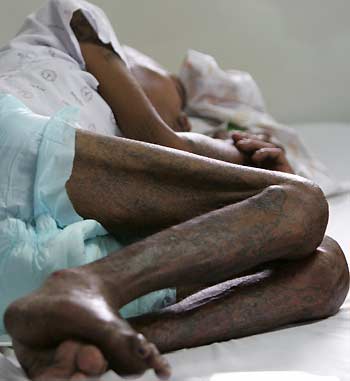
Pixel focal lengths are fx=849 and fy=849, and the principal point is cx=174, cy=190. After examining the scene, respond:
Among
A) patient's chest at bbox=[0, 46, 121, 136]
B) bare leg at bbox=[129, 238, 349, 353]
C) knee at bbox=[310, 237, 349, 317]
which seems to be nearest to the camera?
bare leg at bbox=[129, 238, 349, 353]

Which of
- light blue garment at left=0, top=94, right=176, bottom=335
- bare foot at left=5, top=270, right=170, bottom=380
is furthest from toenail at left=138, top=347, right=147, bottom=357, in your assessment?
light blue garment at left=0, top=94, right=176, bottom=335

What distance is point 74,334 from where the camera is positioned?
3.14ft

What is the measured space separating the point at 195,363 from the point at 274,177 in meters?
0.31

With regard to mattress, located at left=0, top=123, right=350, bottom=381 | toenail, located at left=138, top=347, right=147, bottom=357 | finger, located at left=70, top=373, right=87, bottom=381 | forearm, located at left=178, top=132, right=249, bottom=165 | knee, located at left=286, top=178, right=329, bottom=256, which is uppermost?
knee, located at left=286, top=178, right=329, bottom=256

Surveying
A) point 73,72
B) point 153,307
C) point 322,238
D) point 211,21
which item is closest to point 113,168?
point 153,307

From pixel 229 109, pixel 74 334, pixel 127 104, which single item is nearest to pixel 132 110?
pixel 127 104

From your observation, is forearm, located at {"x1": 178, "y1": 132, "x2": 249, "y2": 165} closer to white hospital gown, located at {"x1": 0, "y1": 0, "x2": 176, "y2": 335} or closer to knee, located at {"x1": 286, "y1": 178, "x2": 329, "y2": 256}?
white hospital gown, located at {"x1": 0, "y1": 0, "x2": 176, "y2": 335}

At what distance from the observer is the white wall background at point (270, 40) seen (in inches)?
122

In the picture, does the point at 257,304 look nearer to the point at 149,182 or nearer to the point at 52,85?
the point at 149,182

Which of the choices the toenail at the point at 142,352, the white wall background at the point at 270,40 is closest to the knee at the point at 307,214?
the toenail at the point at 142,352

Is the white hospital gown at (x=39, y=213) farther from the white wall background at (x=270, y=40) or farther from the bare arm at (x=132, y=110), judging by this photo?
the white wall background at (x=270, y=40)

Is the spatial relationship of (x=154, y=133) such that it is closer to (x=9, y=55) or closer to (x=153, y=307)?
(x=9, y=55)

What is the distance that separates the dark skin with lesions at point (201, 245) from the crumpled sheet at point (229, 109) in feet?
4.01

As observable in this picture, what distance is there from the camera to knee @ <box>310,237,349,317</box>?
4.33 feet
